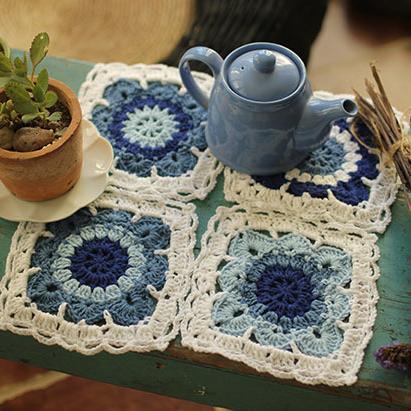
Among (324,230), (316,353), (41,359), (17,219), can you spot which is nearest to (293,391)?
(316,353)

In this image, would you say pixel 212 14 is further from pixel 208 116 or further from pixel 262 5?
pixel 208 116

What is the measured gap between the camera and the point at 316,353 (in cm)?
79

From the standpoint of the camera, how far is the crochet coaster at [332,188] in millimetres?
905

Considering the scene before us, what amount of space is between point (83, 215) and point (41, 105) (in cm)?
17

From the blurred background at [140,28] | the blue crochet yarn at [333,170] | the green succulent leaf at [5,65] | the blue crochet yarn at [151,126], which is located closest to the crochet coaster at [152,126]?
the blue crochet yarn at [151,126]

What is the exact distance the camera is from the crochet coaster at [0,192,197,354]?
80 centimetres

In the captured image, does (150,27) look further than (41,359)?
Yes

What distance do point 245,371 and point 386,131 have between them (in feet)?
1.35

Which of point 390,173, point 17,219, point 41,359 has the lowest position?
point 41,359

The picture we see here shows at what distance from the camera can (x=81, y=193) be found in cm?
91

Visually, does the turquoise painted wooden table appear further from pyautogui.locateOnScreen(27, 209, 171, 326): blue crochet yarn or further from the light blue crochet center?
the light blue crochet center

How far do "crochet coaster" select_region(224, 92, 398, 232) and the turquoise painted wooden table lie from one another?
0.05 metres

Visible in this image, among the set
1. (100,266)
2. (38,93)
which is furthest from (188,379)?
(38,93)

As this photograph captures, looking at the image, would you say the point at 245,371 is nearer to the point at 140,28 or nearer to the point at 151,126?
the point at 151,126
